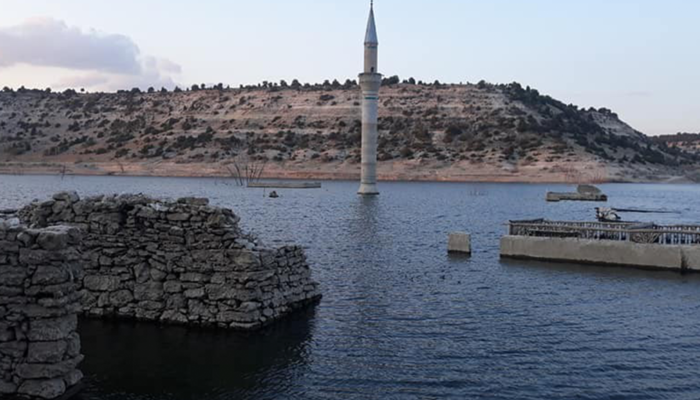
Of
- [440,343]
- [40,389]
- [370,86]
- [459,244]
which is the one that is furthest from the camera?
[370,86]

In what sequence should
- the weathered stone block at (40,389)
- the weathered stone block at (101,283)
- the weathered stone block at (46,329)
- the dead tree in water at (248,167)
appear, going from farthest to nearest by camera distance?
the dead tree in water at (248,167)
the weathered stone block at (101,283)
the weathered stone block at (46,329)
the weathered stone block at (40,389)

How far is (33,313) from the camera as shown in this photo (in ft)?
38.8

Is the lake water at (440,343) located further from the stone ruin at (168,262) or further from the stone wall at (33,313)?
the stone wall at (33,313)

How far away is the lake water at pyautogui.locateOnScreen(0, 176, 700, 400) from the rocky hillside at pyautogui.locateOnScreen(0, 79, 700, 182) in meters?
96.0

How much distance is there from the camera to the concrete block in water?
1314 inches

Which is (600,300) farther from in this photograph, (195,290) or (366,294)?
(195,290)

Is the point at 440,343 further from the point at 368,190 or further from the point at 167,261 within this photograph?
the point at 368,190

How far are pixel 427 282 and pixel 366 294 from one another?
344cm

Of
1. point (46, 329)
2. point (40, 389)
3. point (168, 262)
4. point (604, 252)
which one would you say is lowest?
point (40, 389)

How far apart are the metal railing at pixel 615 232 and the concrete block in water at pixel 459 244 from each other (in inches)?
88.6

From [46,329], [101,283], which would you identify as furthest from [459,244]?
[46,329]

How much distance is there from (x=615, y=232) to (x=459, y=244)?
7110mm

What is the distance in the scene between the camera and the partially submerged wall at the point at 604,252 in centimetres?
2814

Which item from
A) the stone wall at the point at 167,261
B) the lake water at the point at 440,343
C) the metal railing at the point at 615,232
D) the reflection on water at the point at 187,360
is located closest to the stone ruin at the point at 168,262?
the stone wall at the point at 167,261
